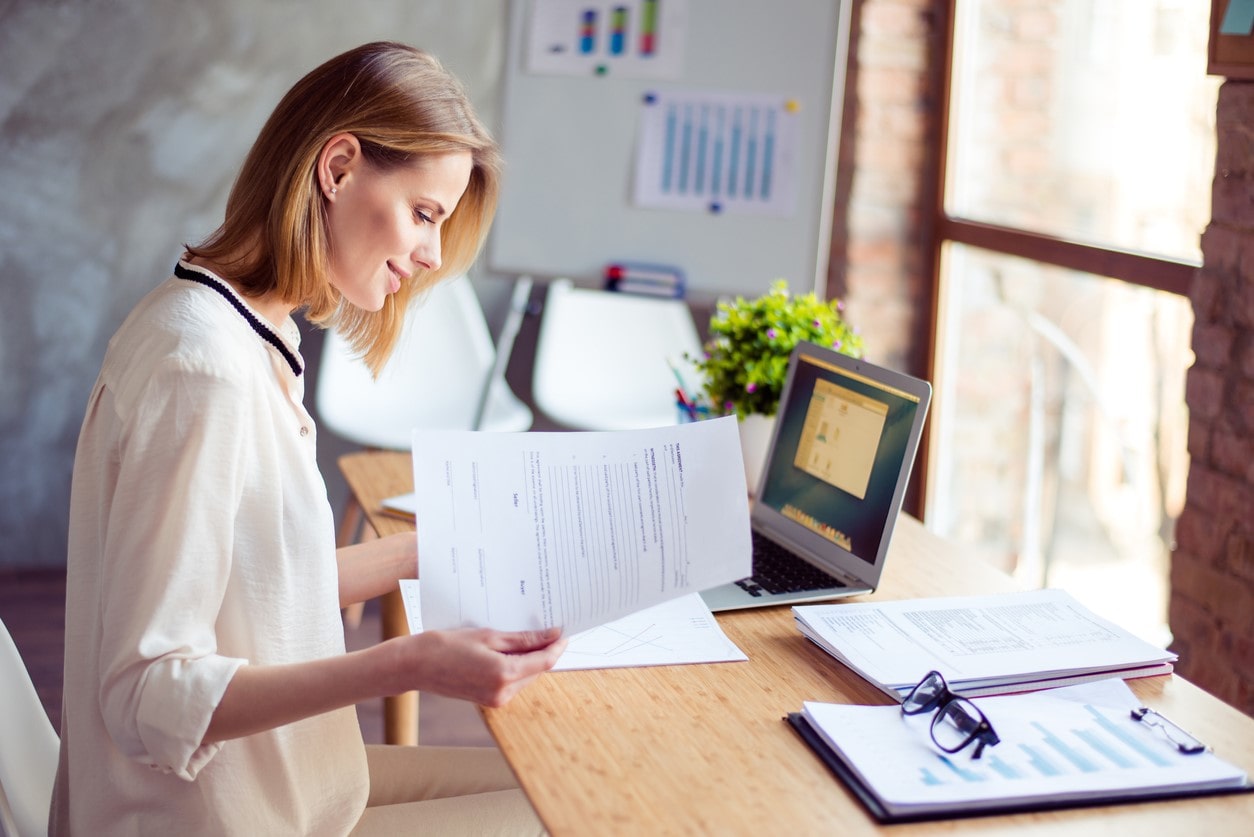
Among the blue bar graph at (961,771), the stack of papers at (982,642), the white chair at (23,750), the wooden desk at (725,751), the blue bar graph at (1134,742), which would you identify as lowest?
the white chair at (23,750)

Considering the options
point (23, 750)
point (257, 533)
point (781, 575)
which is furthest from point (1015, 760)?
point (23, 750)

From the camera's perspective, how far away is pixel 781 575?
154cm

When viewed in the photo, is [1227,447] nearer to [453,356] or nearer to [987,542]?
[987,542]

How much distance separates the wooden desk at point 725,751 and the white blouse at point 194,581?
194 millimetres

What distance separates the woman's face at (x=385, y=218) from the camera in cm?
122

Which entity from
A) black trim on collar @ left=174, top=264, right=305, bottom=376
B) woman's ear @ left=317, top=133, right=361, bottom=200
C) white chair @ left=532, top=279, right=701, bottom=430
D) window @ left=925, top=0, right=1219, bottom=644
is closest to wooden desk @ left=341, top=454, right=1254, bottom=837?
black trim on collar @ left=174, top=264, right=305, bottom=376

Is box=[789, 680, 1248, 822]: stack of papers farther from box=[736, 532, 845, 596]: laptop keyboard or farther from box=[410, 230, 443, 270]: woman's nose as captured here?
box=[410, 230, 443, 270]: woman's nose

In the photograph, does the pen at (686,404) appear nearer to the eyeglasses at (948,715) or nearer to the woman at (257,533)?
the woman at (257,533)

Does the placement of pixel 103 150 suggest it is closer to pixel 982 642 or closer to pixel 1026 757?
pixel 982 642

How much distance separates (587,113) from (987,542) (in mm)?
1585

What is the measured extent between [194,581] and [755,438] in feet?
3.30

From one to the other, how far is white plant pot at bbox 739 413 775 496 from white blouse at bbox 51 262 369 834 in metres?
0.79

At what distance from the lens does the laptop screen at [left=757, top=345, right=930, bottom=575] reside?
1.48 metres

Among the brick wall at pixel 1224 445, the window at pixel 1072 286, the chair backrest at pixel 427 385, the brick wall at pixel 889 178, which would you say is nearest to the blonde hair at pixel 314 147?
the brick wall at pixel 1224 445
